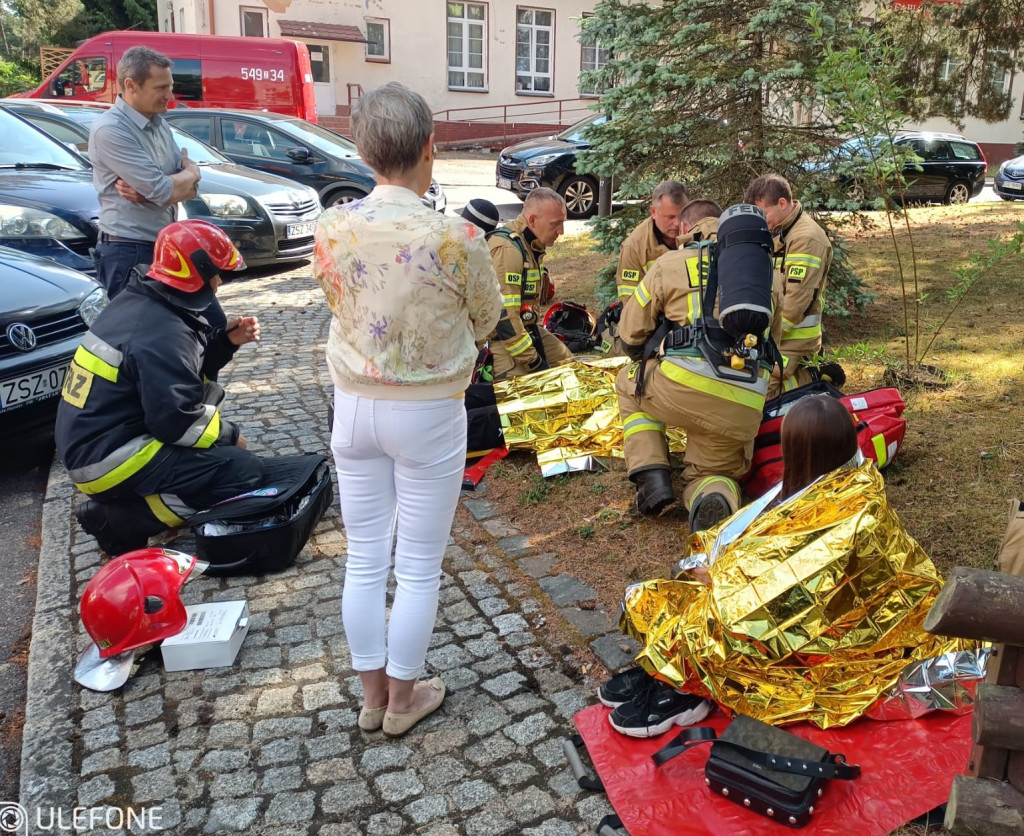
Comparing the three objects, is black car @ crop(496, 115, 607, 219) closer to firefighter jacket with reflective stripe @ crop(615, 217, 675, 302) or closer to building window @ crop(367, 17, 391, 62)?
firefighter jacket with reflective stripe @ crop(615, 217, 675, 302)

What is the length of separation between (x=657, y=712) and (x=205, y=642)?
5.49ft

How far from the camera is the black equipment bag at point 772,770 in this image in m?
2.40

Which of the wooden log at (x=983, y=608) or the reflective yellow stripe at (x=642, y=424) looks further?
the reflective yellow stripe at (x=642, y=424)

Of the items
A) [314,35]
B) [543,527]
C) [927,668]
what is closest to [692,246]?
[543,527]

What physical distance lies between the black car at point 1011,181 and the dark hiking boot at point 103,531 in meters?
18.8

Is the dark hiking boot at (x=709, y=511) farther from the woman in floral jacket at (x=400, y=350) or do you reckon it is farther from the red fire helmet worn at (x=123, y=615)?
the red fire helmet worn at (x=123, y=615)

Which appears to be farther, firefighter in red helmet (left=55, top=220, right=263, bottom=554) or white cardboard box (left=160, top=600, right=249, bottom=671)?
firefighter in red helmet (left=55, top=220, right=263, bottom=554)

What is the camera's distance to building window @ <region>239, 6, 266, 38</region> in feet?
83.5

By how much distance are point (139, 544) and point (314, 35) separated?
2457 cm

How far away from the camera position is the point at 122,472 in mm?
3771

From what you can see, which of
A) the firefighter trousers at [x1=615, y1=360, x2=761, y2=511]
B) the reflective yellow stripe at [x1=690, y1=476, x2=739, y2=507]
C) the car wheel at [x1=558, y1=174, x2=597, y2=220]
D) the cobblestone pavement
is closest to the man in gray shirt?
the cobblestone pavement

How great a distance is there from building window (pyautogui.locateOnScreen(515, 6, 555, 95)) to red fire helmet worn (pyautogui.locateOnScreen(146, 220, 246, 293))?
2645 cm

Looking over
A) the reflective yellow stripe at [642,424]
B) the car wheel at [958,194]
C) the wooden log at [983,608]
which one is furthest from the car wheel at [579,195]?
the wooden log at [983,608]

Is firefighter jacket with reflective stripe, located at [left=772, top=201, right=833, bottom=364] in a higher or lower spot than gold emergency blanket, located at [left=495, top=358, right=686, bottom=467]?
higher
